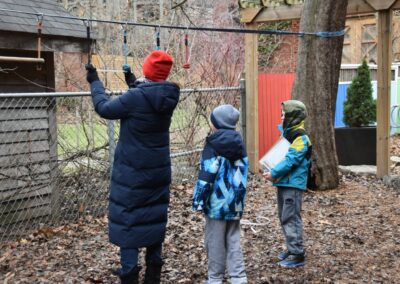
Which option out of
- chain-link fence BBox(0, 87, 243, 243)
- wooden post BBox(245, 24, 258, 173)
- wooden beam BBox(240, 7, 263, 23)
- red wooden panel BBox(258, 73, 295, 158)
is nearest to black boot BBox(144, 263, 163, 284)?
chain-link fence BBox(0, 87, 243, 243)

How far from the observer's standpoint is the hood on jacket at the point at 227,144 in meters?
3.82

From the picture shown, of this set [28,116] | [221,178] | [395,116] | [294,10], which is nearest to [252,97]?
[294,10]

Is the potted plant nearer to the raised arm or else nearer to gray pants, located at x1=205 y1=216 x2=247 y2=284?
gray pants, located at x1=205 y1=216 x2=247 y2=284

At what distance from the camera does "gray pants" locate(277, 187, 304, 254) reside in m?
4.54

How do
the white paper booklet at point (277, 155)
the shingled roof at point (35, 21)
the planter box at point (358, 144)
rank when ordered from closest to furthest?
the white paper booklet at point (277, 155) < the shingled roof at point (35, 21) < the planter box at point (358, 144)

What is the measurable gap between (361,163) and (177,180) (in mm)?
3539

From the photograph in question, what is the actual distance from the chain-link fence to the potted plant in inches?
130

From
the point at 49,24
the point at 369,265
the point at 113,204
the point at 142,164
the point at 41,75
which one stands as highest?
the point at 49,24

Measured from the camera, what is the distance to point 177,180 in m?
8.30

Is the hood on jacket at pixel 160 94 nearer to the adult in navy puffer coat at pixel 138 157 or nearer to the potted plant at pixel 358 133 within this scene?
the adult in navy puffer coat at pixel 138 157

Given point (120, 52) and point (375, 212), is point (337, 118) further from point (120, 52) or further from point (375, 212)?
point (375, 212)

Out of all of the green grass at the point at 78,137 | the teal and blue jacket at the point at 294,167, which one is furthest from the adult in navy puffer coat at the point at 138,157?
the green grass at the point at 78,137

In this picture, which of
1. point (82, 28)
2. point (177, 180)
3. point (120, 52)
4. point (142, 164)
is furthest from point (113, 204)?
point (120, 52)

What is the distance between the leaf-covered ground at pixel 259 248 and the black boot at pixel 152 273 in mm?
416
